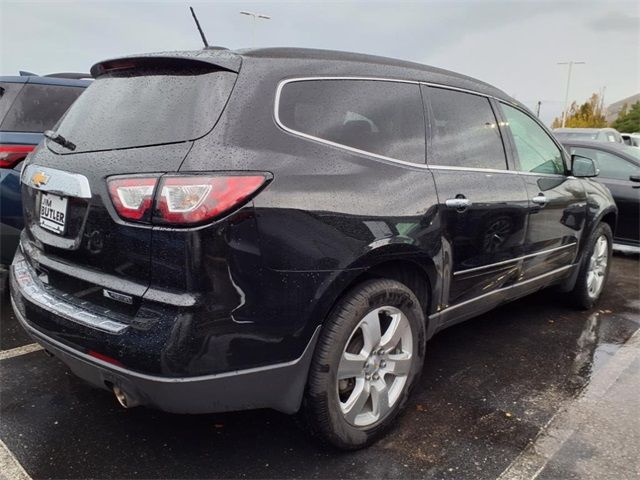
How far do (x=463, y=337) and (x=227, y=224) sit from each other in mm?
2573

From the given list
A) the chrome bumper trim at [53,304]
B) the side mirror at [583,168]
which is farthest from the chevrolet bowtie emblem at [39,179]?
the side mirror at [583,168]

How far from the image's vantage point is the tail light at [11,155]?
370 centimetres

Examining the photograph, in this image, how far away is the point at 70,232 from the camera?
211 cm

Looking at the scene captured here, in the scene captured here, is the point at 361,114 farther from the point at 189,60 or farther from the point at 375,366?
the point at 375,366

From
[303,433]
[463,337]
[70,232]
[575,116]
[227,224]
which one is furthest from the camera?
[575,116]

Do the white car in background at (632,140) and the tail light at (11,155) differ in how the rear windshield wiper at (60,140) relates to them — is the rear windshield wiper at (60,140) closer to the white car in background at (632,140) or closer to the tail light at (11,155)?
the tail light at (11,155)

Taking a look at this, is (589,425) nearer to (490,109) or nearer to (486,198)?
(486,198)

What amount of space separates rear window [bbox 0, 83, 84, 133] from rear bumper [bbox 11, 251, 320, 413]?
2355mm

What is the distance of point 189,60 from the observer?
82.7 inches

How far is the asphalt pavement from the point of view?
2.26 metres

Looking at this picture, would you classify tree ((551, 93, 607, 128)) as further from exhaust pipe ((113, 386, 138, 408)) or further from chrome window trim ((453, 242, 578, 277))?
exhaust pipe ((113, 386, 138, 408))

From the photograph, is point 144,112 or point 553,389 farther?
point 553,389

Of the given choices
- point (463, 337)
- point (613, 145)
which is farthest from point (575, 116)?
point (463, 337)

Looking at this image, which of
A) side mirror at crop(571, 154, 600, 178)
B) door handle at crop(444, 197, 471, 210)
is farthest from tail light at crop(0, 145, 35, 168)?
side mirror at crop(571, 154, 600, 178)
